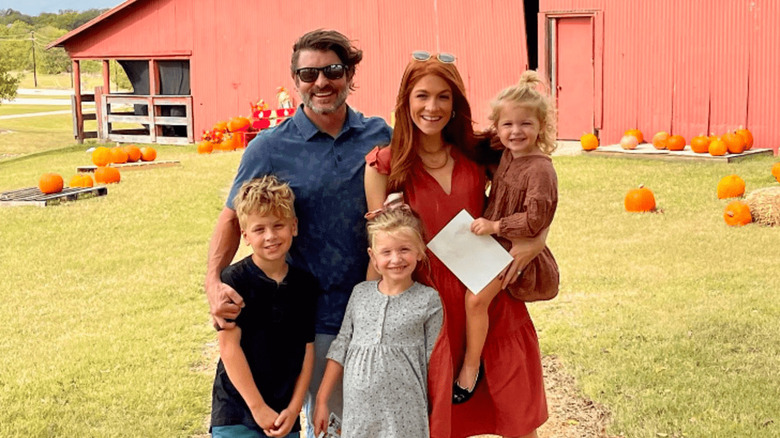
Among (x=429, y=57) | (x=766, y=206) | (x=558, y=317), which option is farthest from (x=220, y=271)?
(x=766, y=206)

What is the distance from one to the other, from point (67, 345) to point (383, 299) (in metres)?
4.08

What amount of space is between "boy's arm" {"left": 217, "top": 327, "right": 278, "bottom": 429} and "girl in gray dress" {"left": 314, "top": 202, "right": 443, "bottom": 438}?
0.86 ft

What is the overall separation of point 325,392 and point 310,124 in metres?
0.99

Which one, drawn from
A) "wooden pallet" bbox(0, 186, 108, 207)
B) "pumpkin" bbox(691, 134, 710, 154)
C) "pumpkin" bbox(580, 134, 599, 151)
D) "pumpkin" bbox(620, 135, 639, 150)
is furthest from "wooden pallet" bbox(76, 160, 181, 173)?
"pumpkin" bbox(691, 134, 710, 154)

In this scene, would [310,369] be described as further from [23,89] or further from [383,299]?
[23,89]

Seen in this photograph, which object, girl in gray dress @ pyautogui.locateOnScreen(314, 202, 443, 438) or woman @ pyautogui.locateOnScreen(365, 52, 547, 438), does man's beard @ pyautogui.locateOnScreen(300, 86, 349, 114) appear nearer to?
woman @ pyautogui.locateOnScreen(365, 52, 547, 438)

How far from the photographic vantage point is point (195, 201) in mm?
12945

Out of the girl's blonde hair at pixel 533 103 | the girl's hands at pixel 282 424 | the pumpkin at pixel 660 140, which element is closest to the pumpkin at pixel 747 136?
the pumpkin at pixel 660 140

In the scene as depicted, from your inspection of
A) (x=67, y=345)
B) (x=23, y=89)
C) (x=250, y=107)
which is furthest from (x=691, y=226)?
(x=23, y=89)

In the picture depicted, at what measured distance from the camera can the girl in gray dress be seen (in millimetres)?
3475

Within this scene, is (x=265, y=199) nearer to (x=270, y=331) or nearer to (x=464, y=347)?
(x=270, y=331)

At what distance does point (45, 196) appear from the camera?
1338 centimetres

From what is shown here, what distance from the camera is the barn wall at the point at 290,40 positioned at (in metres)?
19.3

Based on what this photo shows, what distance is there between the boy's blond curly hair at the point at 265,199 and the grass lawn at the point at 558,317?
420 millimetres
